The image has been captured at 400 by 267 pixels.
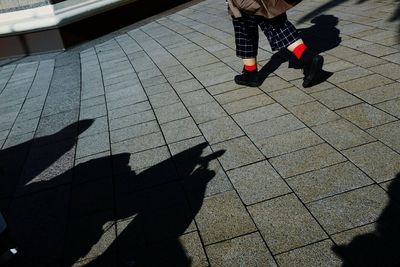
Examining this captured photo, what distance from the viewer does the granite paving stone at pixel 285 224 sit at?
265 cm

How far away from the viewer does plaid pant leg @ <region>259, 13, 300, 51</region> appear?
15.0 feet

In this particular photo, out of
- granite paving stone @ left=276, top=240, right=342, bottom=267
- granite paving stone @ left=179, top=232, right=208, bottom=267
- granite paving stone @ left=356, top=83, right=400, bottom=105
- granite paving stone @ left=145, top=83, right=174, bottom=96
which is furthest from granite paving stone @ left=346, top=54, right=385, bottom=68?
granite paving stone @ left=179, top=232, right=208, bottom=267

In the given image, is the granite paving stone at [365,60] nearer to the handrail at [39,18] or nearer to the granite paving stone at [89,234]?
the granite paving stone at [89,234]

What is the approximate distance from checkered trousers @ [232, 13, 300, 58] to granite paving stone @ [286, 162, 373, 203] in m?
1.84

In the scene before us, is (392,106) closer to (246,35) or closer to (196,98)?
(246,35)

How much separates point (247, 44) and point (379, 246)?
302cm

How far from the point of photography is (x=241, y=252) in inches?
105

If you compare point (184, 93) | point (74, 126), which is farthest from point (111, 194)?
point (184, 93)

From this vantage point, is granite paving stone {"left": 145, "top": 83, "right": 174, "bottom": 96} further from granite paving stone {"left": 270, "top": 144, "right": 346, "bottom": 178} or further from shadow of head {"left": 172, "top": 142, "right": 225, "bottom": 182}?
granite paving stone {"left": 270, "top": 144, "right": 346, "bottom": 178}

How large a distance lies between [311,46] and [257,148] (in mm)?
3084

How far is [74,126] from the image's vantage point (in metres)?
5.11

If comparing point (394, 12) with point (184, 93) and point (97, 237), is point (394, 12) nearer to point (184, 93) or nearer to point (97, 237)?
point (184, 93)

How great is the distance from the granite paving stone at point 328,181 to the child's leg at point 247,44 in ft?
6.87

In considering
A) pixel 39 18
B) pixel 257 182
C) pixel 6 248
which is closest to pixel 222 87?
pixel 257 182
